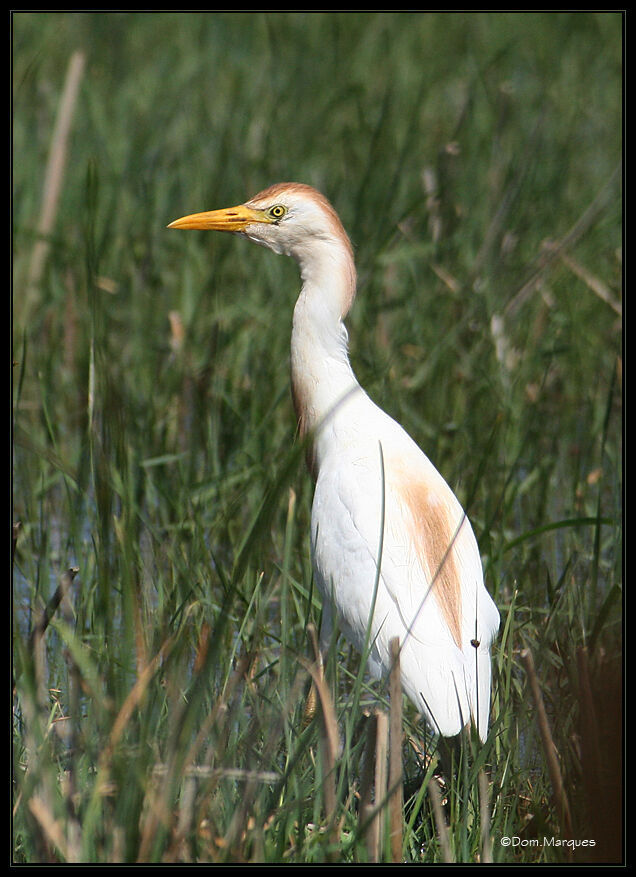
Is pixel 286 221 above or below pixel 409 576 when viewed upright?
above

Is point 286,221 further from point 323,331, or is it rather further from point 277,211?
point 323,331

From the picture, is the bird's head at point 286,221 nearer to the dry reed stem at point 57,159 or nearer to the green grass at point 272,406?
the green grass at point 272,406

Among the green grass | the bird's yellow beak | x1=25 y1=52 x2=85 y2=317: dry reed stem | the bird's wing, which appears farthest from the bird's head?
x1=25 y1=52 x2=85 y2=317: dry reed stem

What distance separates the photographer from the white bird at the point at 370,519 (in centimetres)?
216

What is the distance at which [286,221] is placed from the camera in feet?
8.61

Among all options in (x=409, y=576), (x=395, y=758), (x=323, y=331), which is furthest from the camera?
(x=323, y=331)

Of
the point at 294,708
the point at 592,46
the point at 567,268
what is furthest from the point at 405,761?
the point at 592,46

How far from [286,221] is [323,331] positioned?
280 mm

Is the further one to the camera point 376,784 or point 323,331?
point 323,331

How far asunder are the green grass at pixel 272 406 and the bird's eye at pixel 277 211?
1.68 ft

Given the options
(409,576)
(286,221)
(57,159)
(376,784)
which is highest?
(57,159)

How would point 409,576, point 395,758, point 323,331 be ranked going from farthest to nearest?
point 323,331 < point 409,576 < point 395,758

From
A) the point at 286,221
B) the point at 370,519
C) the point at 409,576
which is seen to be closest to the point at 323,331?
the point at 286,221

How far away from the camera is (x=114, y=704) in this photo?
1506 millimetres
